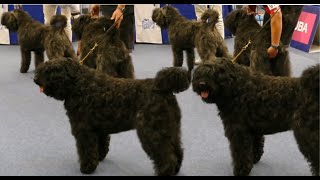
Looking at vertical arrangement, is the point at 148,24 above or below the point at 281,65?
above

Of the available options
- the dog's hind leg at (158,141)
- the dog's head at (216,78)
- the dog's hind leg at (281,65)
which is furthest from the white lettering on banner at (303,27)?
the dog's hind leg at (158,141)

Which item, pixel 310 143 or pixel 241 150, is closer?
pixel 310 143

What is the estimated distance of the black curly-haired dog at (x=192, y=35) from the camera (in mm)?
5895

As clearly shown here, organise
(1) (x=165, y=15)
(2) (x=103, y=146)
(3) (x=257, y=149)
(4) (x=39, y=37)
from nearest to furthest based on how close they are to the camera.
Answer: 1. (3) (x=257, y=149)
2. (2) (x=103, y=146)
3. (4) (x=39, y=37)
4. (1) (x=165, y=15)

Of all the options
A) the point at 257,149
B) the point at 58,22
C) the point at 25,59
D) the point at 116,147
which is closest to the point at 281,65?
the point at 257,149

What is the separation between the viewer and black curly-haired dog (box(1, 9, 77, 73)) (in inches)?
242

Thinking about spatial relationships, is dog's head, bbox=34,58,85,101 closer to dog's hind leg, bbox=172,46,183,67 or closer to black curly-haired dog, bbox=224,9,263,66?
black curly-haired dog, bbox=224,9,263,66

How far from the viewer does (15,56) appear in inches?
333

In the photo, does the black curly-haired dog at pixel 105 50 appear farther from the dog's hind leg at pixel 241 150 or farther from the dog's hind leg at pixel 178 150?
the dog's hind leg at pixel 241 150

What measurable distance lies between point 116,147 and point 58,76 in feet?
3.86

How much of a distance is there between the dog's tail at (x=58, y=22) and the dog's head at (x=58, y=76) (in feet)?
10.1

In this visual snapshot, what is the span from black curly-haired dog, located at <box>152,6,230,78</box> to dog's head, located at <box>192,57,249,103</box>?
266cm

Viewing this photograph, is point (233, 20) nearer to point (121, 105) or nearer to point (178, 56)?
point (178, 56)

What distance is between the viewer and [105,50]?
4.94 metres
